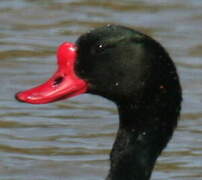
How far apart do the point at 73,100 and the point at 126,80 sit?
469cm

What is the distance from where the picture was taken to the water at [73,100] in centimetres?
1229

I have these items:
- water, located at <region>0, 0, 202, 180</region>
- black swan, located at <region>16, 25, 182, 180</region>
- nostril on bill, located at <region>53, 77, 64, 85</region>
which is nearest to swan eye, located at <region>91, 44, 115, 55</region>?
black swan, located at <region>16, 25, 182, 180</region>

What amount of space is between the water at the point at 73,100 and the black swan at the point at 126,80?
2.49m

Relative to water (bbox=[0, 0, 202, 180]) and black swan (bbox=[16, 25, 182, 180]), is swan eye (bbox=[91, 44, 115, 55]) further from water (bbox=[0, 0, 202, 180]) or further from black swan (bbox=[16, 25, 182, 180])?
water (bbox=[0, 0, 202, 180])

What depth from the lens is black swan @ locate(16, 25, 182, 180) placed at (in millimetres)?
9234

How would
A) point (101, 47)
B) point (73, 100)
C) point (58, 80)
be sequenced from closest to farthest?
point (101, 47), point (58, 80), point (73, 100)

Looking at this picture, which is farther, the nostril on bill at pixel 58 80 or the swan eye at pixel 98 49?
the nostril on bill at pixel 58 80

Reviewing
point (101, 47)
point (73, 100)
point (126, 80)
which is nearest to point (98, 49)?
point (101, 47)

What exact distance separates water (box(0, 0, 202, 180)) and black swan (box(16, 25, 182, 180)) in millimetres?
2490

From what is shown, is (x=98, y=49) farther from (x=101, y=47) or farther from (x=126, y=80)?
(x=126, y=80)

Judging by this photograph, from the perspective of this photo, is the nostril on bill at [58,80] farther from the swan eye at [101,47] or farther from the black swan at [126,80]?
the swan eye at [101,47]

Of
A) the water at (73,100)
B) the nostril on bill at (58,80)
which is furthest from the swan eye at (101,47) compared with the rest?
the water at (73,100)

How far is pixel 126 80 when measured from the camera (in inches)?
367

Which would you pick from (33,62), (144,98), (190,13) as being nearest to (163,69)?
(144,98)
